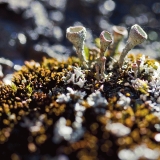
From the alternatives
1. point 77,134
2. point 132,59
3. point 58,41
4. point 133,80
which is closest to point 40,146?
point 77,134

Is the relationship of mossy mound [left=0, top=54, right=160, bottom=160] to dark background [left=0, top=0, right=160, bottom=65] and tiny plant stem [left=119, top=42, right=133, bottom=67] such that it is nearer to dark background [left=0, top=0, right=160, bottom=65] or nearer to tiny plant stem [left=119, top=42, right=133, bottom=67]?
tiny plant stem [left=119, top=42, right=133, bottom=67]

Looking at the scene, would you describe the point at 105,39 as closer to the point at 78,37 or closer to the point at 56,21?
the point at 78,37

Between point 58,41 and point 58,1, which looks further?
point 58,1

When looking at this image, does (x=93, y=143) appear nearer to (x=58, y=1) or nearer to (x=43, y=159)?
(x=43, y=159)

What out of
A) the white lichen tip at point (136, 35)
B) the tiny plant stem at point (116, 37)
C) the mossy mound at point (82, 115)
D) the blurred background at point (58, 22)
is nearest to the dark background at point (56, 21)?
the blurred background at point (58, 22)

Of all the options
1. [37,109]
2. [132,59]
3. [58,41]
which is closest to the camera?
[37,109]

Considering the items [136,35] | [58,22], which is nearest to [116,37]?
[136,35]
